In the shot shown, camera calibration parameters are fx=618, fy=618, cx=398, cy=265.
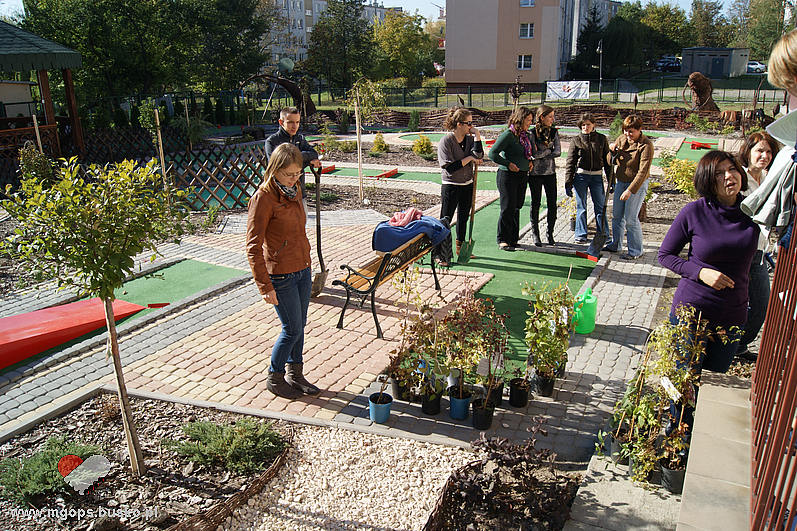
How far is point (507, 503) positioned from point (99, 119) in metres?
24.1

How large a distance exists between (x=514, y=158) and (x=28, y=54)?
14003 mm

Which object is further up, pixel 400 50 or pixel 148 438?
pixel 400 50

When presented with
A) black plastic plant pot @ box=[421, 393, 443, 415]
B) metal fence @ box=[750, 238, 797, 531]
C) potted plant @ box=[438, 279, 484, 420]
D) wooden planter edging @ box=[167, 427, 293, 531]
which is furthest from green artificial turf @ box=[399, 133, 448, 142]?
metal fence @ box=[750, 238, 797, 531]

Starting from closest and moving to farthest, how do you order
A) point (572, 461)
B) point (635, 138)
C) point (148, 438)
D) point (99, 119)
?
point (572, 461)
point (148, 438)
point (635, 138)
point (99, 119)

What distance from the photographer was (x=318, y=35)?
150 ft

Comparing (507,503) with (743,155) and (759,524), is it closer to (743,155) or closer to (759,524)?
(759,524)

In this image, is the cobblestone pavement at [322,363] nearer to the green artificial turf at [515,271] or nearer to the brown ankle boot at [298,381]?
the brown ankle boot at [298,381]

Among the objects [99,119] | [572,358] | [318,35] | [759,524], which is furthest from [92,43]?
[759,524]

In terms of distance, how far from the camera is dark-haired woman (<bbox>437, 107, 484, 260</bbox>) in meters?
8.04

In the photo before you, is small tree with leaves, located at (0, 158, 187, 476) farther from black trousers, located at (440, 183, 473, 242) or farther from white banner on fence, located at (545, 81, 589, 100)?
white banner on fence, located at (545, 81, 589, 100)

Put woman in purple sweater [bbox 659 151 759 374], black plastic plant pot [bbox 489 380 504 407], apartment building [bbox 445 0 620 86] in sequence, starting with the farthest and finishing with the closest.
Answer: apartment building [bbox 445 0 620 86] → black plastic plant pot [bbox 489 380 504 407] → woman in purple sweater [bbox 659 151 759 374]

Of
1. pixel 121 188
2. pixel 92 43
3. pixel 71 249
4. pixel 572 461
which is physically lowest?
pixel 572 461

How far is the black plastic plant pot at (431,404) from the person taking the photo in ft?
15.4

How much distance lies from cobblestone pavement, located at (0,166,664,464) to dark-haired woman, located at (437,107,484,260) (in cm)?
110
